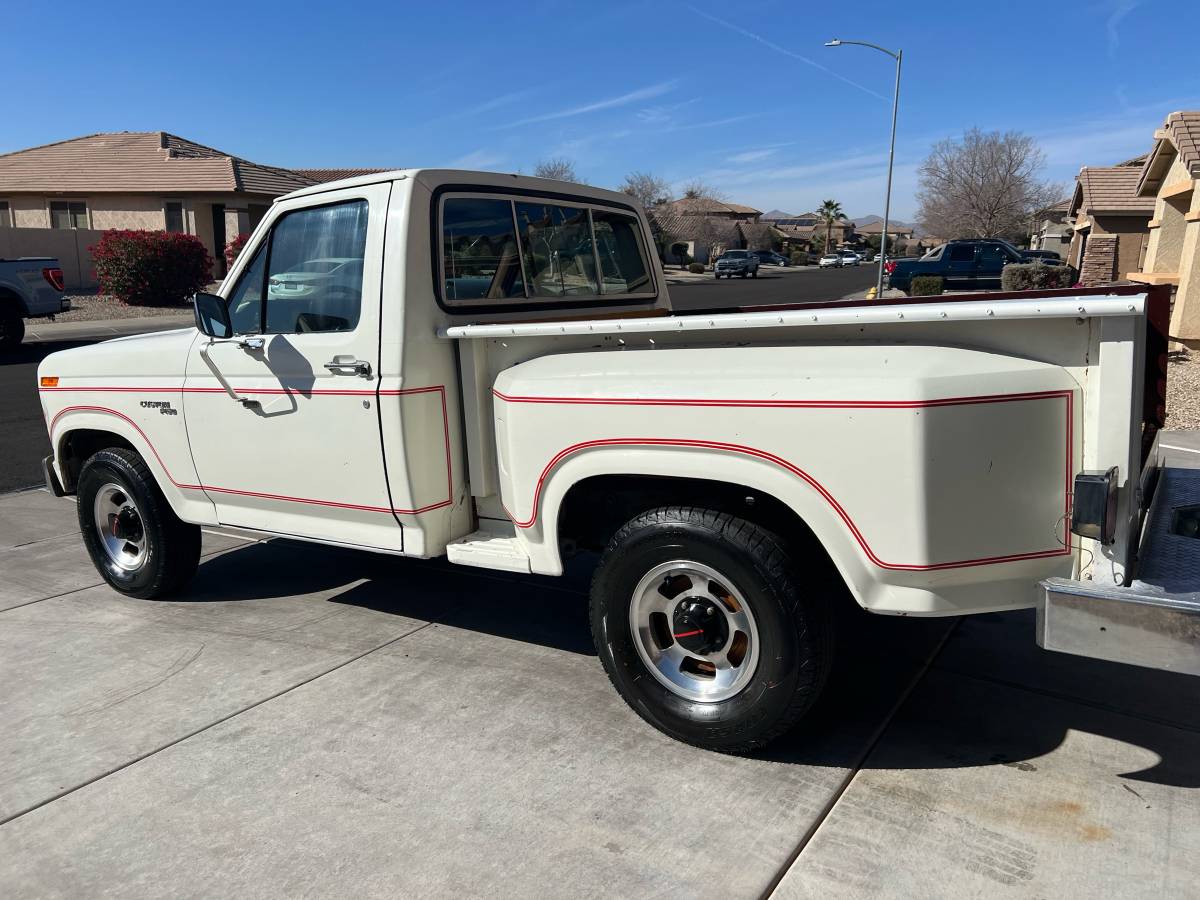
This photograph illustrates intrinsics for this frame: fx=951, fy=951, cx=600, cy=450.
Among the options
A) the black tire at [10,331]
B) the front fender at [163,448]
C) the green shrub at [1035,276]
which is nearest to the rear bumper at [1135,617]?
the front fender at [163,448]

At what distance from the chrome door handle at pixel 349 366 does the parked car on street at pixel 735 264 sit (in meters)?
52.8

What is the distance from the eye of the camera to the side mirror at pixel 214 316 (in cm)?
446

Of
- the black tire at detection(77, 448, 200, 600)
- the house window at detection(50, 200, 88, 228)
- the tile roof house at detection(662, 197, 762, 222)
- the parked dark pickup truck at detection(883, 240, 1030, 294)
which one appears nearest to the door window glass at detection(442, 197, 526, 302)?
the black tire at detection(77, 448, 200, 600)

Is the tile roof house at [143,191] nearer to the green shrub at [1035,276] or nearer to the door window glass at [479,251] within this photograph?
the green shrub at [1035,276]

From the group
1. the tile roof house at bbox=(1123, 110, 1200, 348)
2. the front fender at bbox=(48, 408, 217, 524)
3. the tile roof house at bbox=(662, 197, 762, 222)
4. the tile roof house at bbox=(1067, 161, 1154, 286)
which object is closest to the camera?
the front fender at bbox=(48, 408, 217, 524)

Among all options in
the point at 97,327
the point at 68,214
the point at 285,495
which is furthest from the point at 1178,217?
the point at 68,214

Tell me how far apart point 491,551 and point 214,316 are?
5.83 ft

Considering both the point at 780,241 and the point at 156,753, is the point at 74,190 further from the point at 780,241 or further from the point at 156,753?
the point at 780,241

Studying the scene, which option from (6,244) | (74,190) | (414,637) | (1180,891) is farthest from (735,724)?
(74,190)

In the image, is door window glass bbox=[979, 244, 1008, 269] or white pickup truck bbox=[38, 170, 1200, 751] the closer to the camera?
white pickup truck bbox=[38, 170, 1200, 751]

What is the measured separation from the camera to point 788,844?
2.98 metres

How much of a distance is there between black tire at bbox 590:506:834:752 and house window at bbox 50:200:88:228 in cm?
4010

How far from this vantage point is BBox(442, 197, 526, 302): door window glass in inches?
164

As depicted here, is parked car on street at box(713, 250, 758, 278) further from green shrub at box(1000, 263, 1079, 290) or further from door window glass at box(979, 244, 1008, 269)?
green shrub at box(1000, 263, 1079, 290)
